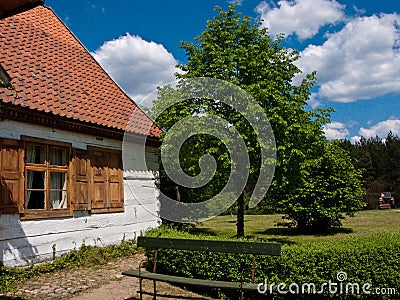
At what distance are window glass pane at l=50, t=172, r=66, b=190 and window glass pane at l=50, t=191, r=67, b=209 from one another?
0.12 m

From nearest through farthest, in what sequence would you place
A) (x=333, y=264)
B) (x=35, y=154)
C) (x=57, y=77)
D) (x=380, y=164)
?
1. (x=333, y=264)
2. (x=35, y=154)
3. (x=57, y=77)
4. (x=380, y=164)

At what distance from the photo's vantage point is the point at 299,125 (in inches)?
420

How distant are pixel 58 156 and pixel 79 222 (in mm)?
1797

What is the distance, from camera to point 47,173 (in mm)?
9305

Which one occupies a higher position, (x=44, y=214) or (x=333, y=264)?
(x=44, y=214)

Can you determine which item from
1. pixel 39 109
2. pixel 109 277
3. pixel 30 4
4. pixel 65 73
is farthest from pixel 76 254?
pixel 30 4

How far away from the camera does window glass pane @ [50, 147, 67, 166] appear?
9.59 metres

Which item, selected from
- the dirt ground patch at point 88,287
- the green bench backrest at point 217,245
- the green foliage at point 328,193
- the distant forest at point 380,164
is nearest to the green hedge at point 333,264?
the green bench backrest at point 217,245

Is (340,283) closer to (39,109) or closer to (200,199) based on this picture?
(39,109)

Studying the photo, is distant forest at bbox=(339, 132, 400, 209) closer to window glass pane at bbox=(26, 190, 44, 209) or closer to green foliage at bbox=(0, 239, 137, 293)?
green foliage at bbox=(0, 239, 137, 293)

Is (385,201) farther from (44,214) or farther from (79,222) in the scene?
(44,214)

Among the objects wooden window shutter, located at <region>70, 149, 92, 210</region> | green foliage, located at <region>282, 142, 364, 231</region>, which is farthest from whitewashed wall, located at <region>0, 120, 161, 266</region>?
green foliage, located at <region>282, 142, 364, 231</region>

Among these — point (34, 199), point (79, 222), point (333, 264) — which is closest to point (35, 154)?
point (34, 199)

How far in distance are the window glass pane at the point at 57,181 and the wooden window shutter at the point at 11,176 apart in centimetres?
98
